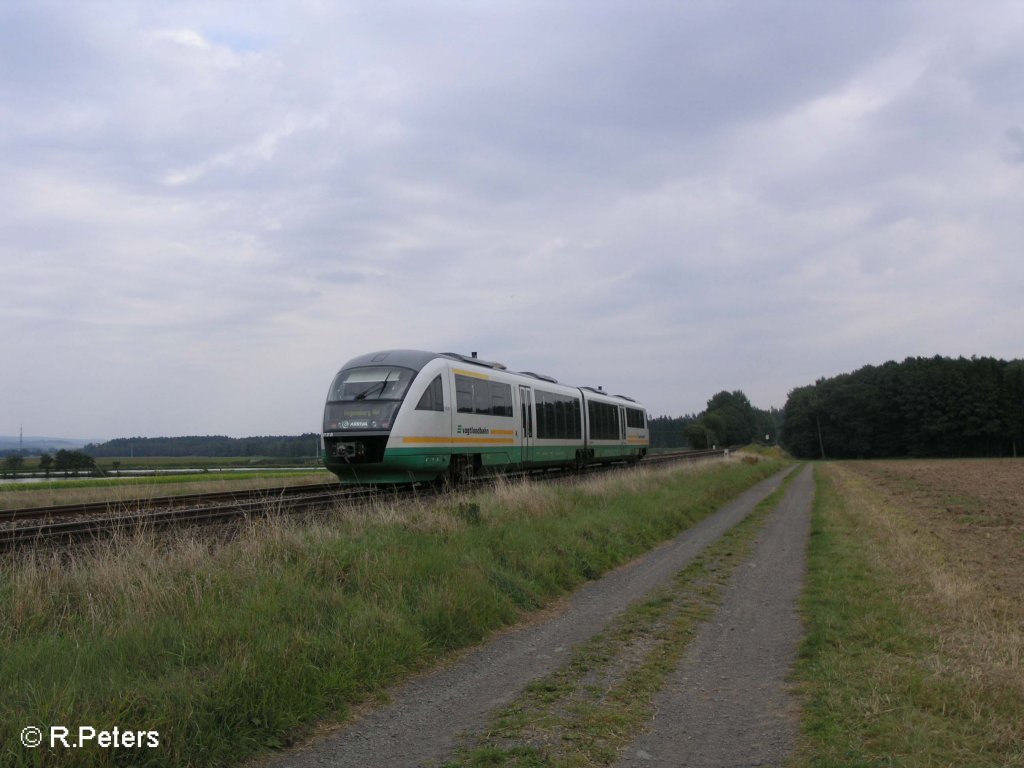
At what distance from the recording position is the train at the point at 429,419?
17.0 meters

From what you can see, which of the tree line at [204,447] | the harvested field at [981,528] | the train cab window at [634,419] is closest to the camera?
the harvested field at [981,528]

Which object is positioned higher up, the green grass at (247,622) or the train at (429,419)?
the train at (429,419)

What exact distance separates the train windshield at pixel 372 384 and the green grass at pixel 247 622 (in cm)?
635

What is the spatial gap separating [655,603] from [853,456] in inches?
4584

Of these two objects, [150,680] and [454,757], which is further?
[150,680]

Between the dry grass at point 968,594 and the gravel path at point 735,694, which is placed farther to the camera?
the dry grass at point 968,594

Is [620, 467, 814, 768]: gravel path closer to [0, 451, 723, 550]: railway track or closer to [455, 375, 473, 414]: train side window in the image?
[0, 451, 723, 550]: railway track

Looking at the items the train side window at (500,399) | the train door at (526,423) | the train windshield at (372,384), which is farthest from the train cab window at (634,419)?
the train windshield at (372,384)

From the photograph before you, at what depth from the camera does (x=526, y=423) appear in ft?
79.5

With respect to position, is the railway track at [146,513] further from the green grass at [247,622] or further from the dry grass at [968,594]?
the dry grass at [968,594]

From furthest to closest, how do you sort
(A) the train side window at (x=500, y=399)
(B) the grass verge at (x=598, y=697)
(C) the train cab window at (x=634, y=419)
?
(C) the train cab window at (x=634, y=419), (A) the train side window at (x=500, y=399), (B) the grass verge at (x=598, y=697)

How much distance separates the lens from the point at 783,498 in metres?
29.5

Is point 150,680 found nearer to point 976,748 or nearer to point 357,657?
point 357,657

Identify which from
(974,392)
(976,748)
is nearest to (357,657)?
(976,748)
